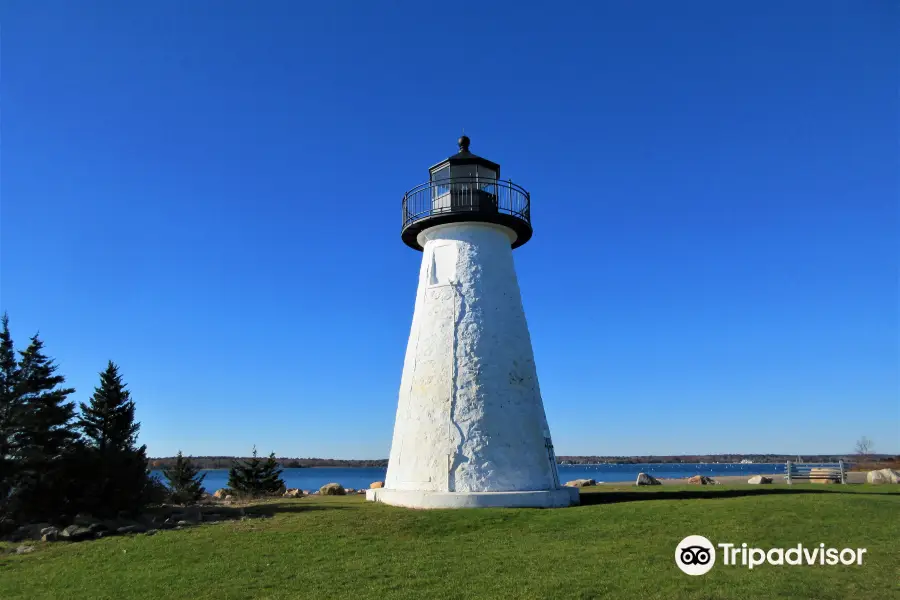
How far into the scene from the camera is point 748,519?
12.1 meters

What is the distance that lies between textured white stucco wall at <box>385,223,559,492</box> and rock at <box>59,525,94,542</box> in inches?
300

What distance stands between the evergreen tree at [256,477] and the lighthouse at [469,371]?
1593 cm

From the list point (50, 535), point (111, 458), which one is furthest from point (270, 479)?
point (50, 535)

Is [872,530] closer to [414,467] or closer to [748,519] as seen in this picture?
[748,519]

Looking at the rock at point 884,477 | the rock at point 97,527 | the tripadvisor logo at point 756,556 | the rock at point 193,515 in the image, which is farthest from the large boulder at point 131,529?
the rock at point 884,477

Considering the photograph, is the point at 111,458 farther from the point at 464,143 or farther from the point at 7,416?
the point at 464,143

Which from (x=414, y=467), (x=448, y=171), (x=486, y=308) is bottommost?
(x=414, y=467)

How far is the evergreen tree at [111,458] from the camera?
16.9 m

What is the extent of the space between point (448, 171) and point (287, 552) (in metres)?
12.1

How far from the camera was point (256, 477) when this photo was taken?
32.8 m

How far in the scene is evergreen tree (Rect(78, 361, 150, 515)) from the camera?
16.9m

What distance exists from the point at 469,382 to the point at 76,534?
1000 cm

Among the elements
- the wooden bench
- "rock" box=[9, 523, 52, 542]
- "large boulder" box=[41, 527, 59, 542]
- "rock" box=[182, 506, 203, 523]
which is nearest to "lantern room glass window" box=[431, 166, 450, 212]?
"rock" box=[182, 506, 203, 523]

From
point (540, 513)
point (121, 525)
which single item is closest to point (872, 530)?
point (540, 513)
